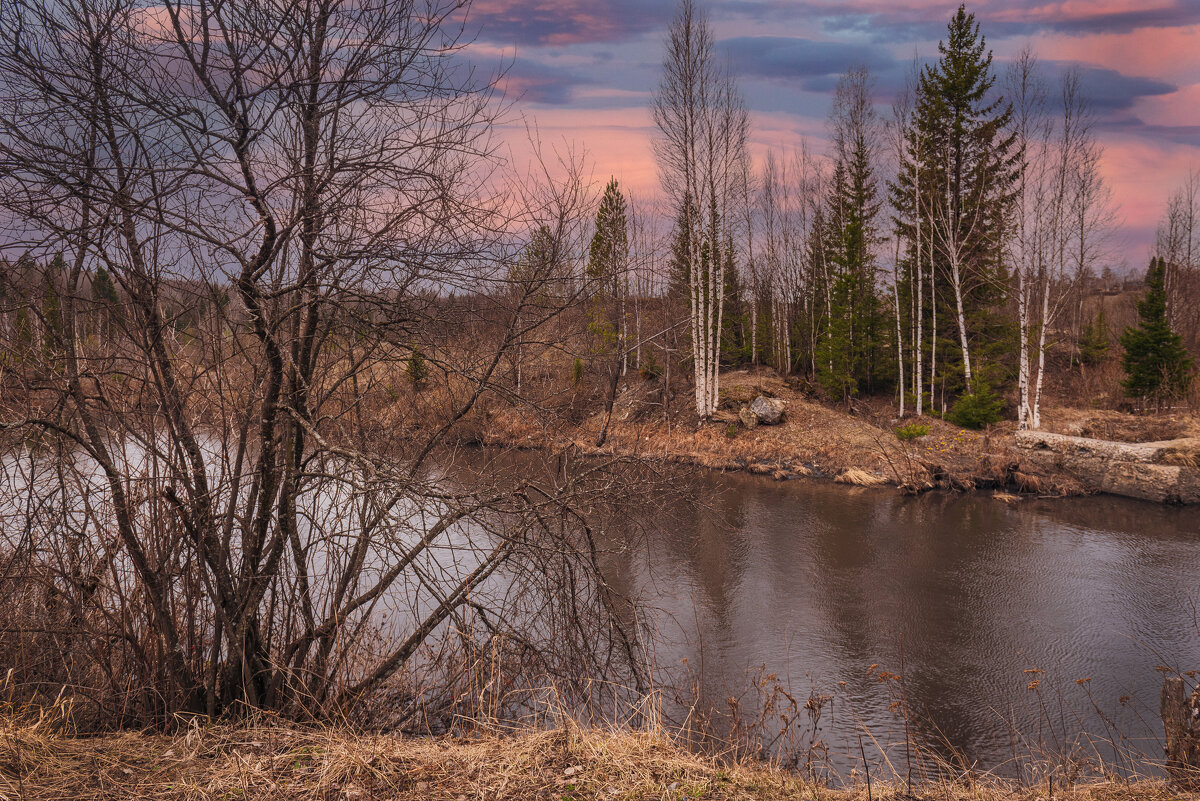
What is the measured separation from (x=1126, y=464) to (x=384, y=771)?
18098mm

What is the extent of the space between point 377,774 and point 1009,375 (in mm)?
25851

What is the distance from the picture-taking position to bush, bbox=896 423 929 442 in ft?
63.4

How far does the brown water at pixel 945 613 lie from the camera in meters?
6.85

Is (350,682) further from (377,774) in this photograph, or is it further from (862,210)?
(862,210)

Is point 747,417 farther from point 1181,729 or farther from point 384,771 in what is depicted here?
point 384,771

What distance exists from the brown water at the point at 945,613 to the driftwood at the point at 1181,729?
65cm

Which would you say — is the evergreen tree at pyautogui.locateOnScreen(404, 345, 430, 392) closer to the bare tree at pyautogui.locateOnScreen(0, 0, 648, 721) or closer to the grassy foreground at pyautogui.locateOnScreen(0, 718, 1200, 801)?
the bare tree at pyautogui.locateOnScreen(0, 0, 648, 721)

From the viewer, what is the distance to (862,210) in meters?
27.6

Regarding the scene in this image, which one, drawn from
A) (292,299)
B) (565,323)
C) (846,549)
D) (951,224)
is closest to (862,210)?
(951,224)

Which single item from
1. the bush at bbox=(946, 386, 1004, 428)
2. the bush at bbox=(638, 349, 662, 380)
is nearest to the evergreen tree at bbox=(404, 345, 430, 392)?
the bush at bbox=(946, 386, 1004, 428)

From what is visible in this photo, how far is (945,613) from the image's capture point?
950 centimetres

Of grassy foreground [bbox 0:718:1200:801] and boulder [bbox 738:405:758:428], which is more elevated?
boulder [bbox 738:405:758:428]

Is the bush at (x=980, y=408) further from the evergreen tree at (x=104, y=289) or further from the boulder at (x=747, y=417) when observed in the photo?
the evergreen tree at (x=104, y=289)

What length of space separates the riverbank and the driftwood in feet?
34.5
